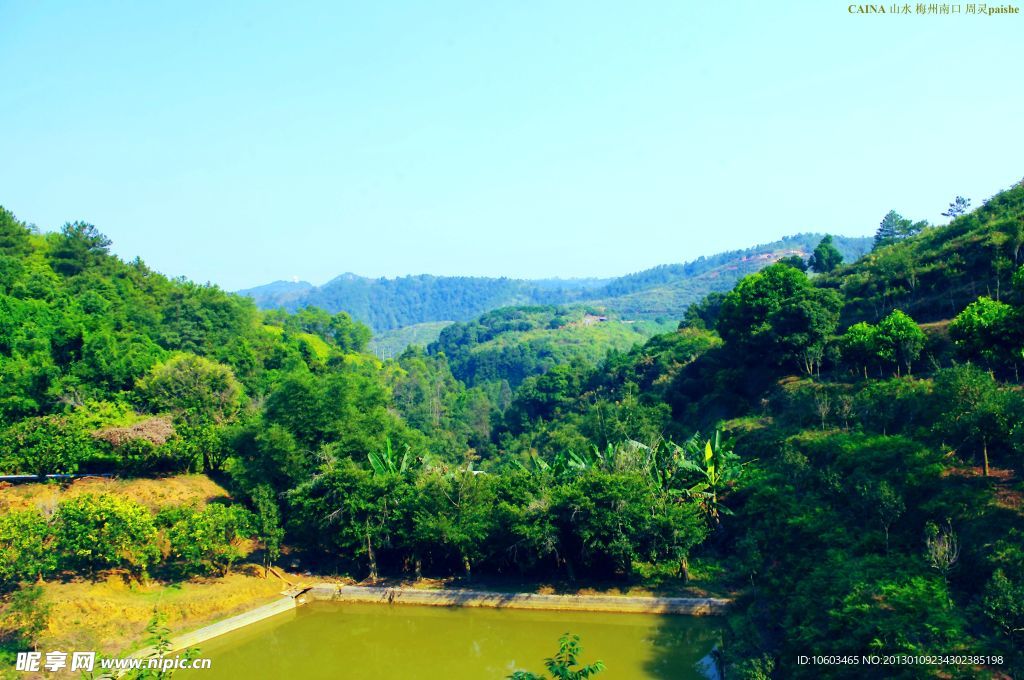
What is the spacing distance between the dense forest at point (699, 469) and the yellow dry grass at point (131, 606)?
65 centimetres

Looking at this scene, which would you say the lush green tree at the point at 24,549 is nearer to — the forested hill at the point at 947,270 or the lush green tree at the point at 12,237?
the forested hill at the point at 947,270

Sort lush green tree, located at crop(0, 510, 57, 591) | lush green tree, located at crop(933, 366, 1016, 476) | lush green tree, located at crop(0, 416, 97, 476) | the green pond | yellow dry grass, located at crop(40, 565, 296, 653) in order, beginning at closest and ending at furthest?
1. lush green tree, located at crop(933, 366, 1016, 476)
2. the green pond
3. yellow dry grass, located at crop(40, 565, 296, 653)
4. lush green tree, located at crop(0, 510, 57, 591)
5. lush green tree, located at crop(0, 416, 97, 476)

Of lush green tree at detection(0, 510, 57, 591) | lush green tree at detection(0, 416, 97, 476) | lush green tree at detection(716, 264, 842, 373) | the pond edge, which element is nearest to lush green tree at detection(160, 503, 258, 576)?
the pond edge

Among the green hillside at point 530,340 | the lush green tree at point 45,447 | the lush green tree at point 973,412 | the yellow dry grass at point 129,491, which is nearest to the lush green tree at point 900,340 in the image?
the lush green tree at point 973,412

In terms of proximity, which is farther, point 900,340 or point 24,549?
point 900,340

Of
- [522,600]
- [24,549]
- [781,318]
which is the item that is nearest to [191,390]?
[24,549]

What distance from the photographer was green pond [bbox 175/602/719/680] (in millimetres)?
15664

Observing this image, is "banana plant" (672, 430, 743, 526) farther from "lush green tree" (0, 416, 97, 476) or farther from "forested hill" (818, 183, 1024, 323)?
"lush green tree" (0, 416, 97, 476)

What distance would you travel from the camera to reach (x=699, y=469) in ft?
66.1

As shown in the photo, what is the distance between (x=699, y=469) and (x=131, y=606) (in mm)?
14692

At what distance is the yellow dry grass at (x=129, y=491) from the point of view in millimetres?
21938

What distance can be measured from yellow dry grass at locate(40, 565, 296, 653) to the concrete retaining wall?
187cm

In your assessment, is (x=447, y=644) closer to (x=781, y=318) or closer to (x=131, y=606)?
(x=131, y=606)

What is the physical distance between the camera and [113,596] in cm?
1797
